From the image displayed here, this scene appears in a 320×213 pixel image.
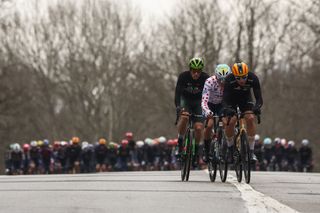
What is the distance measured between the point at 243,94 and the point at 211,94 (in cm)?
110

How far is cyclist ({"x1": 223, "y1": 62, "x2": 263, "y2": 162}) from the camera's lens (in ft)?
56.2

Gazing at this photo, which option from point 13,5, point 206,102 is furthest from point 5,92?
point 206,102

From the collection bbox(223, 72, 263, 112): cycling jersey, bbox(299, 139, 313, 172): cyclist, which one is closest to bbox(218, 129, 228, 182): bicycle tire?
bbox(223, 72, 263, 112): cycling jersey

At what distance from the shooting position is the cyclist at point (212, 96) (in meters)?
18.1

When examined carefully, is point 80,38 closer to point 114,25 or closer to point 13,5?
point 114,25

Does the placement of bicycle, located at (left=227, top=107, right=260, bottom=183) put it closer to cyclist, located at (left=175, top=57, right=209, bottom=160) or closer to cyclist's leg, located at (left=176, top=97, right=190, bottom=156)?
cyclist, located at (left=175, top=57, right=209, bottom=160)

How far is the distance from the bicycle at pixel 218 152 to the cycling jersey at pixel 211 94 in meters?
0.28

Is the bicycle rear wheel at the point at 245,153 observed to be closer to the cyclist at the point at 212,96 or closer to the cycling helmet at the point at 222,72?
the cyclist at the point at 212,96

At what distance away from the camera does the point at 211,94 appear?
Answer: 18422mm

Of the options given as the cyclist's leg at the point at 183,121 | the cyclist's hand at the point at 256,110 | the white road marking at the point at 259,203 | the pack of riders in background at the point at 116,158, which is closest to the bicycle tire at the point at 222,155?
the cyclist's leg at the point at 183,121

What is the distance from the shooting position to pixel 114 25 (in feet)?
256

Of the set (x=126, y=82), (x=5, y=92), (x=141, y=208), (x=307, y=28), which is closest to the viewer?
(x=141, y=208)

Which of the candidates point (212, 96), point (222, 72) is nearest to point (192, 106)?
point (212, 96)

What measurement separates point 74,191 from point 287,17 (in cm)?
4785
